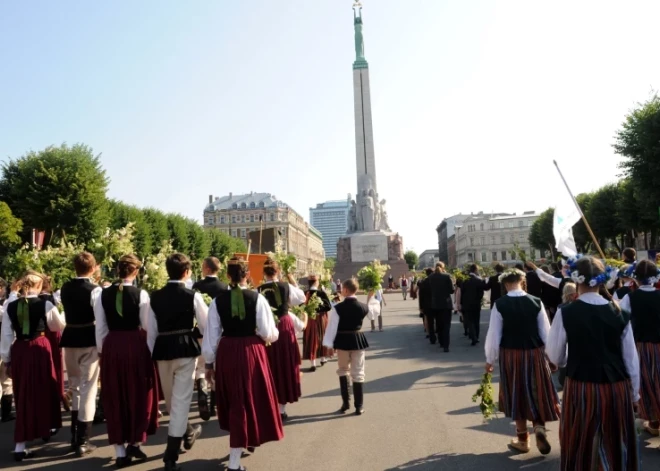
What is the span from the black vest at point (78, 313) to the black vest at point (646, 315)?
5.99 m

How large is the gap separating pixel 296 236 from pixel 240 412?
118909 millimetres

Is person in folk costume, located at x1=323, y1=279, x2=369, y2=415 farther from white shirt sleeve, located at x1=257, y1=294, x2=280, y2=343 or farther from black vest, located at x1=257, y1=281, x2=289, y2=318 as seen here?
white shirt sleeve, located at x1=257, y1=294, x2=280, y2=343

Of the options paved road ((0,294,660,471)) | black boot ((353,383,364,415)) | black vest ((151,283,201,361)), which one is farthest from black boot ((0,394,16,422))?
black boot ((353,383,364,415))

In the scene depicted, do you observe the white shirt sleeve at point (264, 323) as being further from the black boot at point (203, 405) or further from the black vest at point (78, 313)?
the black boot at point (203, 405)

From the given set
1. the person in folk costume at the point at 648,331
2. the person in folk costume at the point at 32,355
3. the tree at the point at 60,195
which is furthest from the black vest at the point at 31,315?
the tree at the point at 60,195

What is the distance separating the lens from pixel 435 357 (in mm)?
12172

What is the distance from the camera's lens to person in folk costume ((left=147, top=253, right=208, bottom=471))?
5.50 metres

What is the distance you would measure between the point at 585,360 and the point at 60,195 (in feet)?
108

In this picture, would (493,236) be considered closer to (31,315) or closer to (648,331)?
(648,331)

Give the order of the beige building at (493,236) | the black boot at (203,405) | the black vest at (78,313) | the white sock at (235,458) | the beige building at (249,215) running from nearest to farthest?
the white sock at (235,458)
the black vest at (78,313)
the black boot at (203,405)
the beige building at (249,215)
the beige building at (493,236)

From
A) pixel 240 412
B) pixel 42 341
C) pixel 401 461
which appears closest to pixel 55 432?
pixel 42 341

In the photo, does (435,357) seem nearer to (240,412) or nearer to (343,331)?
(343,331)

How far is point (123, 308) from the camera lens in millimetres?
5734

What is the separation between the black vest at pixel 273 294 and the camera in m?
7.67
